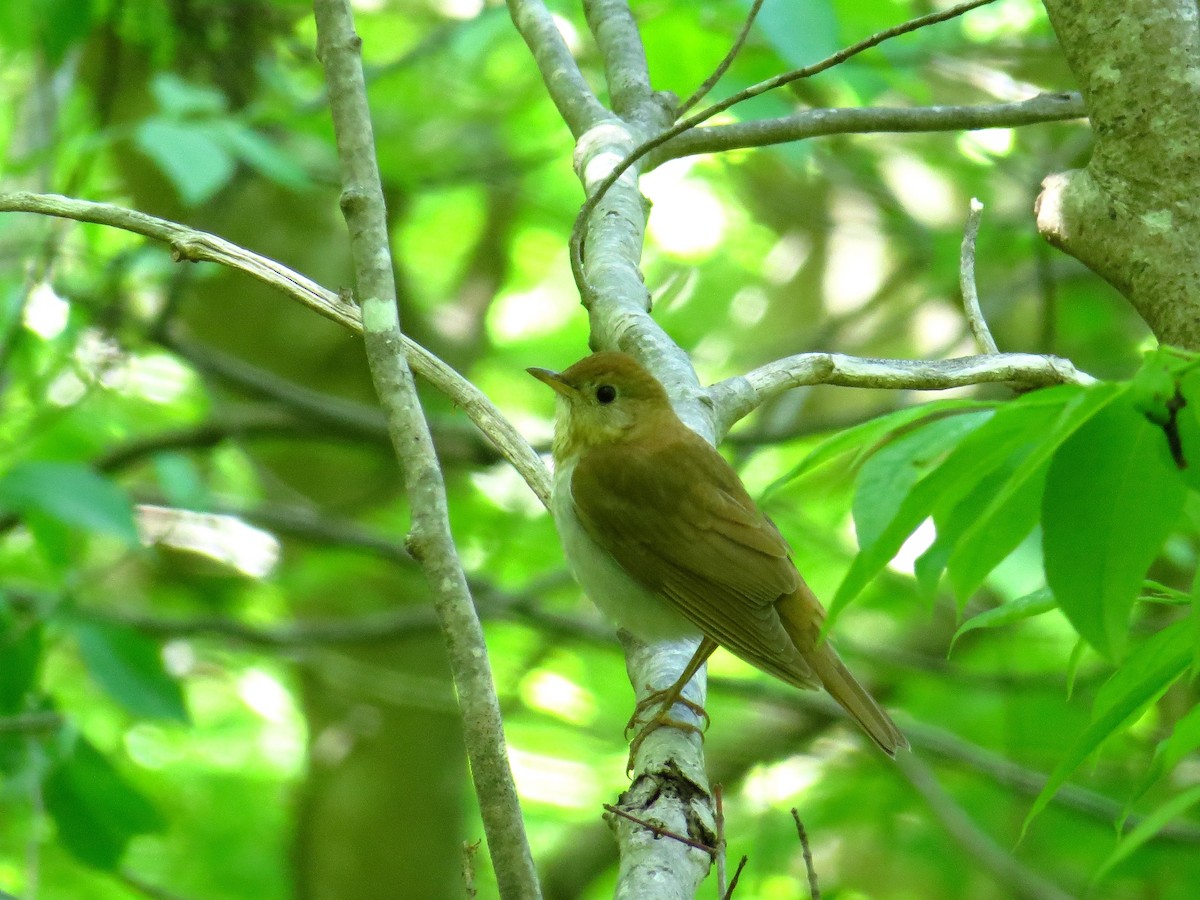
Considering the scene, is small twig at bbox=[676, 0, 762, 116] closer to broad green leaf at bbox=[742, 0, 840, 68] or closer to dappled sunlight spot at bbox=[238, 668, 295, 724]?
broad green leaf at bbox=[742, 0, 840, 68]

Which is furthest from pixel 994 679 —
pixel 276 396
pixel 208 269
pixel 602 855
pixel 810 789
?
pixel 208 269

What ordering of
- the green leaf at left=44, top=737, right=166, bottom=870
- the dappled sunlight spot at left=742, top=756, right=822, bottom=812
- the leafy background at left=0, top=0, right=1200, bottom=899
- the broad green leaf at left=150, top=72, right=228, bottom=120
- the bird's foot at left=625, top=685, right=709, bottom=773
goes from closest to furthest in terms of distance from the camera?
the bird's foot at left=625, top=685, right=709, bottom=773, the green leaf at left=44, top=737, right=166, bottom=870, the broad green leaf at left=150, top=72, right=228, bottom=120, the leafy background at left=0, top=0, right=1200, bottom=899, the dappled sunlight spot at left=742, top=756, right=822, bottom=812

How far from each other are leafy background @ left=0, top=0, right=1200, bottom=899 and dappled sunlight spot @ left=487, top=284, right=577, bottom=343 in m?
1.27

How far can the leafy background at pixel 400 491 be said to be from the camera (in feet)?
17.9

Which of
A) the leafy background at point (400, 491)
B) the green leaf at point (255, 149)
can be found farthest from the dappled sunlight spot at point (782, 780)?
the green leaf at point (255, 149)

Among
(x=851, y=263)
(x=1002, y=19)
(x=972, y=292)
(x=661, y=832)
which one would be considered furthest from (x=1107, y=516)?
(x=851, y=263)

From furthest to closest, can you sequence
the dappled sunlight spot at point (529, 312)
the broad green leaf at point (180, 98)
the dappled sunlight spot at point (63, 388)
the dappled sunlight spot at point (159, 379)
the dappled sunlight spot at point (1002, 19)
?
the dappled sunlight spot at point (529, 312)
the dappled sunlight spot at point (159, 379)
the dappled sunlight spot at point (1002, 19)
the dappled sunlight spot at point (63, 388)
the broad green leaf at point (180, 98)

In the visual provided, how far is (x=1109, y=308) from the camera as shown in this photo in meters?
8.79

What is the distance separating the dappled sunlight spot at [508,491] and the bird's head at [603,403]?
2899 mm

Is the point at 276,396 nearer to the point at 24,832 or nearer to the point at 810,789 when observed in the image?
Answer: the point at 24,832

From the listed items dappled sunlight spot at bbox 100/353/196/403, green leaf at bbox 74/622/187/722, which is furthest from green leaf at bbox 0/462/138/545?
dappled sunlight spot at bbox 100/353/196/403

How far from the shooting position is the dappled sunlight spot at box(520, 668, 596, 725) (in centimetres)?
872

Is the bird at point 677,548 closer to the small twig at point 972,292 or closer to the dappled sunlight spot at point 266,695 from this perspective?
the small twig at point 972,292

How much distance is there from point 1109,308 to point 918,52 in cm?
330
